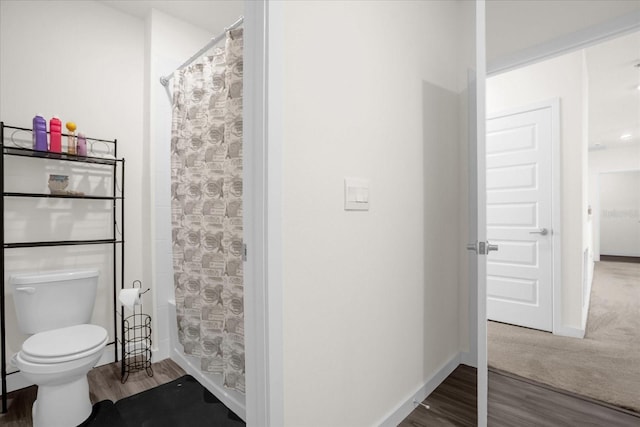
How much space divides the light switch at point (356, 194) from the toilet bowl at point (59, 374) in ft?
5.15

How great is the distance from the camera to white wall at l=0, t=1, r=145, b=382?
1997 mm

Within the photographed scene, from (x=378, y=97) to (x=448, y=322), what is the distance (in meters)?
1.57

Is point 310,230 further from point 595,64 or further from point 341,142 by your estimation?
point 595,64

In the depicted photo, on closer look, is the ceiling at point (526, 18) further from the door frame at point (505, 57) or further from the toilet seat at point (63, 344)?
the toilet seat at point (63, 344)

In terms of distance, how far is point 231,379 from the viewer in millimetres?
1679

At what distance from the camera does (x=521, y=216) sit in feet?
10.0

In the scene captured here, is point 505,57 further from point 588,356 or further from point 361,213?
point 588,356

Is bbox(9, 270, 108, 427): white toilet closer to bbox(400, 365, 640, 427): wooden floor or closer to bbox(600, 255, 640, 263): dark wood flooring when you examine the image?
bbox(400, 365, 640, 427): wooden floor

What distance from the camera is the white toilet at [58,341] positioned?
1.53 metres

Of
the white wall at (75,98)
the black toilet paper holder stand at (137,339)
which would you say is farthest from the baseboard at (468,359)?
the white wall at (75,98)

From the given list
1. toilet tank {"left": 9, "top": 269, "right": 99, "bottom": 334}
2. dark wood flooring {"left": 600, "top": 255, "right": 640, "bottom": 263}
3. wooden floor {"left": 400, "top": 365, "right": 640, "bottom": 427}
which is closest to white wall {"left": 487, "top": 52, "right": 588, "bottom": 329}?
wooden floor {"left": 400, "top": 365, "right": 640, "bottom": 427}

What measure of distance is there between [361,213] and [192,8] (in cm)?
222

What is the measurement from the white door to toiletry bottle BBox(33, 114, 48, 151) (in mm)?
3731

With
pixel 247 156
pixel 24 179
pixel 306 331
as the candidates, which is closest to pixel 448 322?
pixel 306 331
